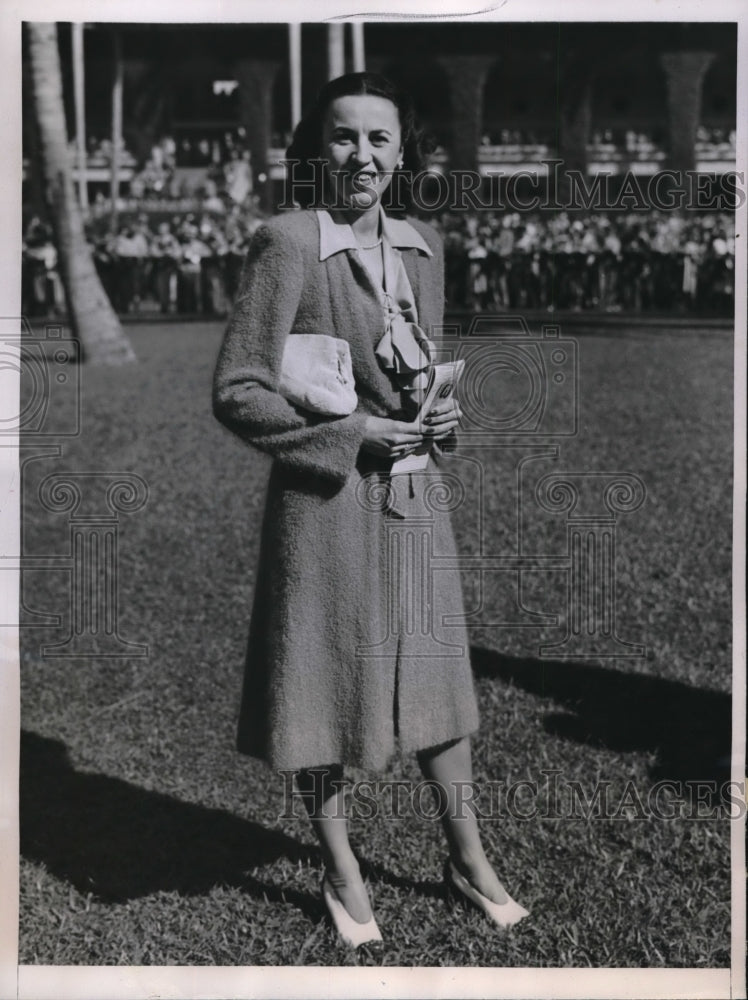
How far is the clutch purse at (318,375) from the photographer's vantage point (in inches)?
107

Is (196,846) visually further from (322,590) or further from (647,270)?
(647,270)

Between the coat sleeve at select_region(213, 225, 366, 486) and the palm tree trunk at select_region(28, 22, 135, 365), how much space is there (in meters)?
7.64

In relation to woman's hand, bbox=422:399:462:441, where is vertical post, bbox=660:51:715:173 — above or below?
above

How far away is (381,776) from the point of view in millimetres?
4059

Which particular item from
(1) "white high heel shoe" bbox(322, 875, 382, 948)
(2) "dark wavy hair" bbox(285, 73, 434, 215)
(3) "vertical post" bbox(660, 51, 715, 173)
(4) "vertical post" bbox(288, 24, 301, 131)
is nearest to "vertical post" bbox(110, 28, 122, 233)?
(4) "vertical post" bbox(288, 24, 301, 131)

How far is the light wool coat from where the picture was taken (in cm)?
273

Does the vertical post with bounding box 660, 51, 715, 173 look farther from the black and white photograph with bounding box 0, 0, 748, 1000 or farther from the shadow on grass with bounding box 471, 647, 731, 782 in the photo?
the shadow on grass with bounding box 471, 647, 731, 782

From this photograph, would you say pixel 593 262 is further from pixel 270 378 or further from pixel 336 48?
pixel 270 378

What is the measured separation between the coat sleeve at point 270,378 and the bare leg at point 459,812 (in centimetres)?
73

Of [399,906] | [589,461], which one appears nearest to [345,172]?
[399,906]

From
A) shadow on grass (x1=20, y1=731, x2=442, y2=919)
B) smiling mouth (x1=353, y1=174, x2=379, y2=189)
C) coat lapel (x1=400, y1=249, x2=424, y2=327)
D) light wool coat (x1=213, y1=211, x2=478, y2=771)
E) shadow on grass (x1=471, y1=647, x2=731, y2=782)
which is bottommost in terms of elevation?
shadow on grass (x1=20, y1=731, x2=442, y2=919)

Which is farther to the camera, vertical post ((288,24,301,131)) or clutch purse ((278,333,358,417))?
vertical post ((288,24,301,131))

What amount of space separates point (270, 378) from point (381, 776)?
176 centimetres

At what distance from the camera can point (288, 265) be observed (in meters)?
2.70
